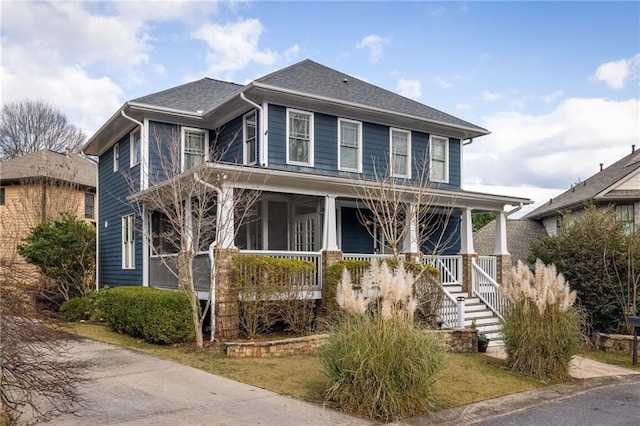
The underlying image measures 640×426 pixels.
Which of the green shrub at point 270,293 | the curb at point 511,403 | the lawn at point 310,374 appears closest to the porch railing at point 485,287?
the lawn at point 310,374

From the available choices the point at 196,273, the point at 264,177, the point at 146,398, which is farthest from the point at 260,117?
the point at 146,398

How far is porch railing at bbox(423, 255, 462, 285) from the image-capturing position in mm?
14578

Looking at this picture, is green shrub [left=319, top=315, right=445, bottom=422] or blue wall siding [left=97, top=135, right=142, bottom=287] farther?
blue wall siding [left=97, top=135, right=142, bottom=287]

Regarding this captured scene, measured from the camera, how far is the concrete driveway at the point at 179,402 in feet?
19.6

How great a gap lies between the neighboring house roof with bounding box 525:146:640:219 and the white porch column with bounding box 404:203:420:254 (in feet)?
30.9

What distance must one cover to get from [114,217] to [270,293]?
9.61 m

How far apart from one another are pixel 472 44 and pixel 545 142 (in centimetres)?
1738

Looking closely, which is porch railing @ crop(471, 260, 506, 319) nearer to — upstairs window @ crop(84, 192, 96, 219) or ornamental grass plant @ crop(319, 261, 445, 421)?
ornamental grass plant @ crop(319, 261, 445, 421)

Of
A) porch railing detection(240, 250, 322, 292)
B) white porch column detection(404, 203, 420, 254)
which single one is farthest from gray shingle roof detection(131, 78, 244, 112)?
white porch column detection(404, 203, 420, 254)

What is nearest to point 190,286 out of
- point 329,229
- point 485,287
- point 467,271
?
point 329,229

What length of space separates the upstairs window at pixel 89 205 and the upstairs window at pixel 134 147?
Answer: 552 inches

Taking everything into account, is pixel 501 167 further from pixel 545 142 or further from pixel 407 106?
pixel 407 106

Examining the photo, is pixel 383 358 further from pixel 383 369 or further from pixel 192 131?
pixel 192 131

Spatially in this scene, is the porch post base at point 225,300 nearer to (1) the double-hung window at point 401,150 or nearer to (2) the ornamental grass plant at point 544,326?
(2) the ornamental grass plant at point 544,326
